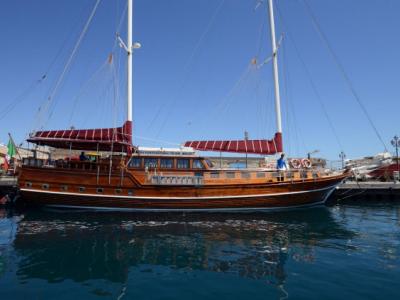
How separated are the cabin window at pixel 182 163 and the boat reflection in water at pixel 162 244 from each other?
3542mm

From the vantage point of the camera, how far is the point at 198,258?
10.1 meters

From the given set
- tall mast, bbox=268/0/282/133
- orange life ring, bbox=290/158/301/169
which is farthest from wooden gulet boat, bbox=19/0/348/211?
tall mast, bbox=268/0/282/133

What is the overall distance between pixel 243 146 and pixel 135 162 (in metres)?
7.74

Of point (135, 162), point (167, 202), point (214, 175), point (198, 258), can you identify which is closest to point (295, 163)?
point (214, 175)

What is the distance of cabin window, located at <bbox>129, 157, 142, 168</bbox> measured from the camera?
19609 millimetres

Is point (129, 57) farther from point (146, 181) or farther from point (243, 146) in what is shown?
point (243, 146)

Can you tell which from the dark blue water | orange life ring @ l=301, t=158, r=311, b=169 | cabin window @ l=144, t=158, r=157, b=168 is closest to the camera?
the dark blue water

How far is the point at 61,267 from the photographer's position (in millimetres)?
9211

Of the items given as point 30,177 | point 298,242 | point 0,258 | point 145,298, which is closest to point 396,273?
point 298,242

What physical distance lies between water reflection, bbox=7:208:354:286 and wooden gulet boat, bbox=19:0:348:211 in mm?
1234

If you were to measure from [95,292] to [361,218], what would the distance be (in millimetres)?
15972

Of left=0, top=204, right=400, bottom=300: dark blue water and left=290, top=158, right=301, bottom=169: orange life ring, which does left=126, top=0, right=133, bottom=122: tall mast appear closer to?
left=0, top=204, right=400, bottom=300: dark blue water

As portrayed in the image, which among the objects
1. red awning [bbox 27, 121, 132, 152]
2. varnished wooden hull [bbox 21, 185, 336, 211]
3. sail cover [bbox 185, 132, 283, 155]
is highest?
red awning [bbox 27, 121, 132, 152]

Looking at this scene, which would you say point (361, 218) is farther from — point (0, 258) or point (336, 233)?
point (0, 258)
